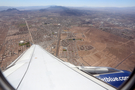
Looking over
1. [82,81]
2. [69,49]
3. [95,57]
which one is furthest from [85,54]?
[82,81]

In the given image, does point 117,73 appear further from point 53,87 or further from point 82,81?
point 53,87

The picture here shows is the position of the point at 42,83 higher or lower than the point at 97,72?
higher

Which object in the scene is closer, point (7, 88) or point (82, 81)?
point (7, 88)

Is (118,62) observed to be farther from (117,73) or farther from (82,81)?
(82,81)

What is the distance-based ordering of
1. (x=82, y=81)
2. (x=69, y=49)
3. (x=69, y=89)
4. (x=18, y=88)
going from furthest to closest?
(x=69, y=49), (x=82, y=81), (x=69, y=89), (x=18, y=88)

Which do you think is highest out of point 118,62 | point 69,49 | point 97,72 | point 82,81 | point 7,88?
point 7,88

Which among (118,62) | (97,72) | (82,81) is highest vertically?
(82,81)

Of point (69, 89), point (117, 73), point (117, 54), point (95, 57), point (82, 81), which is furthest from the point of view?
point (117, 54)

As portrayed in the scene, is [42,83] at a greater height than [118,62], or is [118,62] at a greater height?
[42,83]

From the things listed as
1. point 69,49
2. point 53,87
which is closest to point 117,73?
point 53,87
